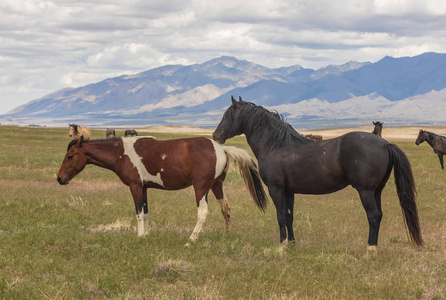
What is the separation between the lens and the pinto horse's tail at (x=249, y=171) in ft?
37.6

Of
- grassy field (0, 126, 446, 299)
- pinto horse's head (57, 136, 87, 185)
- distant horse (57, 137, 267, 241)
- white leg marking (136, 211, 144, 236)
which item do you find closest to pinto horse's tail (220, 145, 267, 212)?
distant horse (57, 137, 267, 241)

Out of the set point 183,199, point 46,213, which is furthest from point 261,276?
point 183,199

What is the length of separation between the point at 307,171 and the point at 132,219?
20.2 ft

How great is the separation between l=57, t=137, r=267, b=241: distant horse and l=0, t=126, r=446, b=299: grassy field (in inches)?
38.3

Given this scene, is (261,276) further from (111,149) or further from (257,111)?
(111,149)

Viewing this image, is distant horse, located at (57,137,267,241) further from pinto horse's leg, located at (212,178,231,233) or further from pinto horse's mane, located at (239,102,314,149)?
pinto horse's mane, located at (239,102,314,149)

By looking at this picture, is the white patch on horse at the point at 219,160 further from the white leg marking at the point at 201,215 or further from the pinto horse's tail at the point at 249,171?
the white leg marking at the point at 201,215

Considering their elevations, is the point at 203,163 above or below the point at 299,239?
above

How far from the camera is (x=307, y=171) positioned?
404 inches

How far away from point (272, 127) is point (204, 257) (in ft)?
11.2

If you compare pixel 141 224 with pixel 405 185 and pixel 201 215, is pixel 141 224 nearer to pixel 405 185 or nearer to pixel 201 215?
pixel 201 215

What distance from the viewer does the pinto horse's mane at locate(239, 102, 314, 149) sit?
10.7 meters

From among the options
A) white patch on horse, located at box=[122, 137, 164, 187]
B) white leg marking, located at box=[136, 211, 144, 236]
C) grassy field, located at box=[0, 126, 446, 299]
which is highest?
white patch on horse, located at box=[122, 137, 164, 187]

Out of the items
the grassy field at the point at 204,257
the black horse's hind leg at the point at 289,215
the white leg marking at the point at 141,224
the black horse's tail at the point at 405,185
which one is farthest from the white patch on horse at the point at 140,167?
the black horse's tail at the point at 405,185
